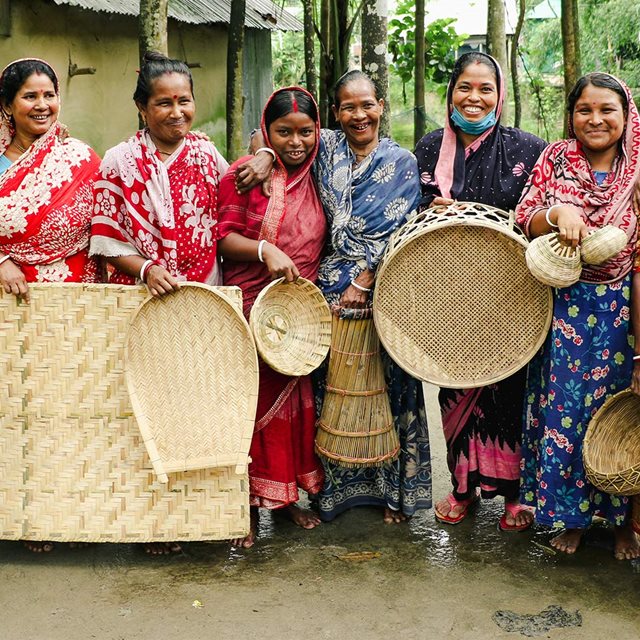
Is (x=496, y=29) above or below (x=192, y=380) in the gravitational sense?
above

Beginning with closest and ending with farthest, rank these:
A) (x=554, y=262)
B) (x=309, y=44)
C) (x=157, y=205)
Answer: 1. (x=554, y=262)
2. (x=157, y=205)
3. (x=309, y=44)

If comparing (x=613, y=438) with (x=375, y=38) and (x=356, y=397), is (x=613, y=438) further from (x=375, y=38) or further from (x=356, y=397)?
(x=375, y=38)

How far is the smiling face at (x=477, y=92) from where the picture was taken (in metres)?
3.34

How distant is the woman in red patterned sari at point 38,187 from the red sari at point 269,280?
570 mm

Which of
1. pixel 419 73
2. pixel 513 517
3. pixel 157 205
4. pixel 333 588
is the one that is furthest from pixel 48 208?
pixel 419 73

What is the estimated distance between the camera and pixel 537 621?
2.96 metres

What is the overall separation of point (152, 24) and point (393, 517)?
3.04 metres

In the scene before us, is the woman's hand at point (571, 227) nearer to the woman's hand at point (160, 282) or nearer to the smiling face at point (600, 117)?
the smiling face at point (600, 117)

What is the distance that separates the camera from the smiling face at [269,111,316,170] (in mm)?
3328

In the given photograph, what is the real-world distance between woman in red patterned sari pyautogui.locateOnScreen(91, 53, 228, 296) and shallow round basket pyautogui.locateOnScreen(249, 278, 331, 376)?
0.35 meters

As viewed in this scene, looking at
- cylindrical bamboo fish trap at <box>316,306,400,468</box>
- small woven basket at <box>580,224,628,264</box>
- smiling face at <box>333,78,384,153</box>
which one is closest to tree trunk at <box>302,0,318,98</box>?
smiling face at <box>333,78,384,153</box>

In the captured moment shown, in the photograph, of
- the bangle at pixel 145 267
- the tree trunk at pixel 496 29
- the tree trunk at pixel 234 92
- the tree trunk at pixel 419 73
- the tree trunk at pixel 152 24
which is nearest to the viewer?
the bangle at pixel 145 267

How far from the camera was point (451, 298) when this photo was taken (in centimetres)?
338

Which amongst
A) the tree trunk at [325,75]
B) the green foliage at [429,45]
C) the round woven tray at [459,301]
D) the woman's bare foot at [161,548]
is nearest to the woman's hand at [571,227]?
the round woven tray at [459,301]
